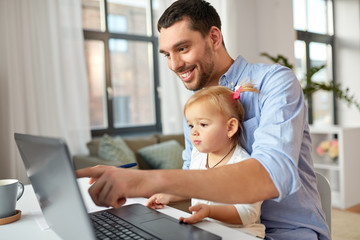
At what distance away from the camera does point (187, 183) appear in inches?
28.4

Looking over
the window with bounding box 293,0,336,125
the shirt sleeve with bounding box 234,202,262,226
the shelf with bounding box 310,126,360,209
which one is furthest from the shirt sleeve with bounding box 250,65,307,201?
the window with bounding box 293,0,336,125

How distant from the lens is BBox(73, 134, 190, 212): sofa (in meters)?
3.09

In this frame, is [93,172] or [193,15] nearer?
[93,172]

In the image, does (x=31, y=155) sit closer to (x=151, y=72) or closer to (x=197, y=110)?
(x=197, y=110)

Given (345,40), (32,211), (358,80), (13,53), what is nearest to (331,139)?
(358,80)

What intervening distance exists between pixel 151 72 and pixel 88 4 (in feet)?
3.54

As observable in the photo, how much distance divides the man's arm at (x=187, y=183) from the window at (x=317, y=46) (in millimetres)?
4866

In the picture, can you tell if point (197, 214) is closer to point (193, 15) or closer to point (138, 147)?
point (193, 15)

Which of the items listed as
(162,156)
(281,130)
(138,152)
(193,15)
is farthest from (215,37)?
(138,152)

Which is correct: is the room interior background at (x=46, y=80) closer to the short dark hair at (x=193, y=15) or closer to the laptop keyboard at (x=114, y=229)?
the short dark hair at (x=193, y=15)

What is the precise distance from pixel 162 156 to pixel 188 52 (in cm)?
212

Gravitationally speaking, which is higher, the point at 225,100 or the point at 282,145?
the point at 225,100

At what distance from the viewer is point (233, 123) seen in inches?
46.8

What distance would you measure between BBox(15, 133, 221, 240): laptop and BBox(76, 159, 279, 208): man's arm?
62 mm
